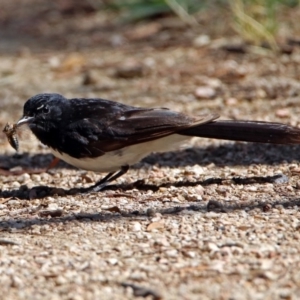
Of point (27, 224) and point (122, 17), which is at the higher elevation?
point (122, 17)

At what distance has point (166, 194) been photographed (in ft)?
20.2

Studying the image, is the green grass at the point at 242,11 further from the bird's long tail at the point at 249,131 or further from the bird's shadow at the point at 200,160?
the bird's long tail at the point at 249,131

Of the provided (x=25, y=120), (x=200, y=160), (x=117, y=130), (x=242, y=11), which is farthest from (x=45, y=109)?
(x=242, y=11)

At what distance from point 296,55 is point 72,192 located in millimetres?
5140

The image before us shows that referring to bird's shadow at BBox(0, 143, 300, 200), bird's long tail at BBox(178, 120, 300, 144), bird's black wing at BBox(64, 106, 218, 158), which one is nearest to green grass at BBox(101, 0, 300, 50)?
bird's shadow at BBox(0, 143, 300, 200)

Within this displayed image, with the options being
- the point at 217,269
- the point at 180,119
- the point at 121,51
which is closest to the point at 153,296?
the point at 217,269

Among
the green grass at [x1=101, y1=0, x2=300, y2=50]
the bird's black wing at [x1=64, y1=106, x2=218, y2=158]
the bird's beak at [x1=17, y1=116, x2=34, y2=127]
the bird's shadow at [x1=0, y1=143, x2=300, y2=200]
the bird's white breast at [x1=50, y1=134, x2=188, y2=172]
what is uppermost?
the green grass at [x1=101, y1=0, x2=300, y2=50]

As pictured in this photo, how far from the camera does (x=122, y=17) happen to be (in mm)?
14320

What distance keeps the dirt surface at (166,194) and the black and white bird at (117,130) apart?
30 cm

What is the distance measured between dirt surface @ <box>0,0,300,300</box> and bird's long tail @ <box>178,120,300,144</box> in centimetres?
33

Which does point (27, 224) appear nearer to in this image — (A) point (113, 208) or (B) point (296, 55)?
(A) point (113, 208)

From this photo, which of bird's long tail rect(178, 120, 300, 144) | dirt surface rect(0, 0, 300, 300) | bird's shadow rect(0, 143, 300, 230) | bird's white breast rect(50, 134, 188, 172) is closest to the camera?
dirt surface rect(0, 0, 300, 300)

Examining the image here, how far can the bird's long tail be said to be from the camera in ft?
20.5

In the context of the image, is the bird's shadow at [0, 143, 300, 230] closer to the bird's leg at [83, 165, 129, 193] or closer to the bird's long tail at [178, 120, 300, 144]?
the bird's leg at [83, 165, 129, 193]
